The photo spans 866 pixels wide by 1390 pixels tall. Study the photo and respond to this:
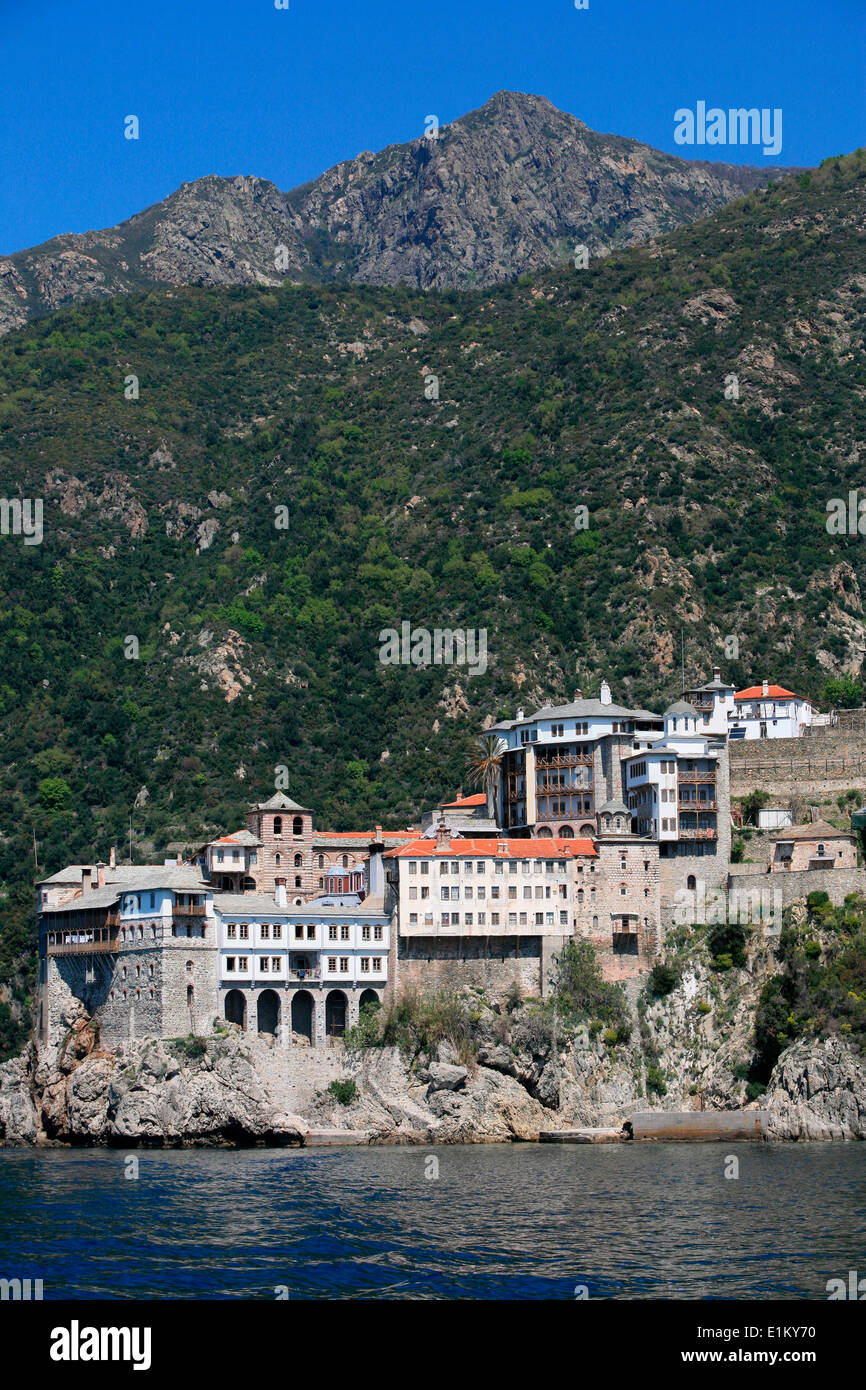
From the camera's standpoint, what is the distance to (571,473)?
15562 cm

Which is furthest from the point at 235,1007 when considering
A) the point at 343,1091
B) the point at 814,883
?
the point at 814,883

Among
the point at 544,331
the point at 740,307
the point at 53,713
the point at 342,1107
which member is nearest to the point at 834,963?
the point at 342,1107

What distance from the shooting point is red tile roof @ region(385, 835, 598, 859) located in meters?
82.3

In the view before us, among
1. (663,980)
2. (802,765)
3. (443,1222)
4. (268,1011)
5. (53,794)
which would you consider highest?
(53,794)

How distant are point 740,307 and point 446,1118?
11039 cm

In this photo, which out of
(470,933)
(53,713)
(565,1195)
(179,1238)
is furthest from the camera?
(53,713)

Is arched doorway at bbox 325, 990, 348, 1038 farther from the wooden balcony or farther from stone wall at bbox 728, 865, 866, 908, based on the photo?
stone wall at bbox 728, 865, 866, 908

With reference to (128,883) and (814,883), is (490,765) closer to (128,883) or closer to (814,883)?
(814,883)

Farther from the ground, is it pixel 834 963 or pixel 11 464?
pixel 11 464

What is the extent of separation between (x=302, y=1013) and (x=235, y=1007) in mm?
3436

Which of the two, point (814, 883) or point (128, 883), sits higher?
point (128, 883)

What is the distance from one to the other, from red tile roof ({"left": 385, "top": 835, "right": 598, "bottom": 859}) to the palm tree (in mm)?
12071

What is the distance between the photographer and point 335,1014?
266 ft

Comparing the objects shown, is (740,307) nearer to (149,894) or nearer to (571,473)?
(571,473)
